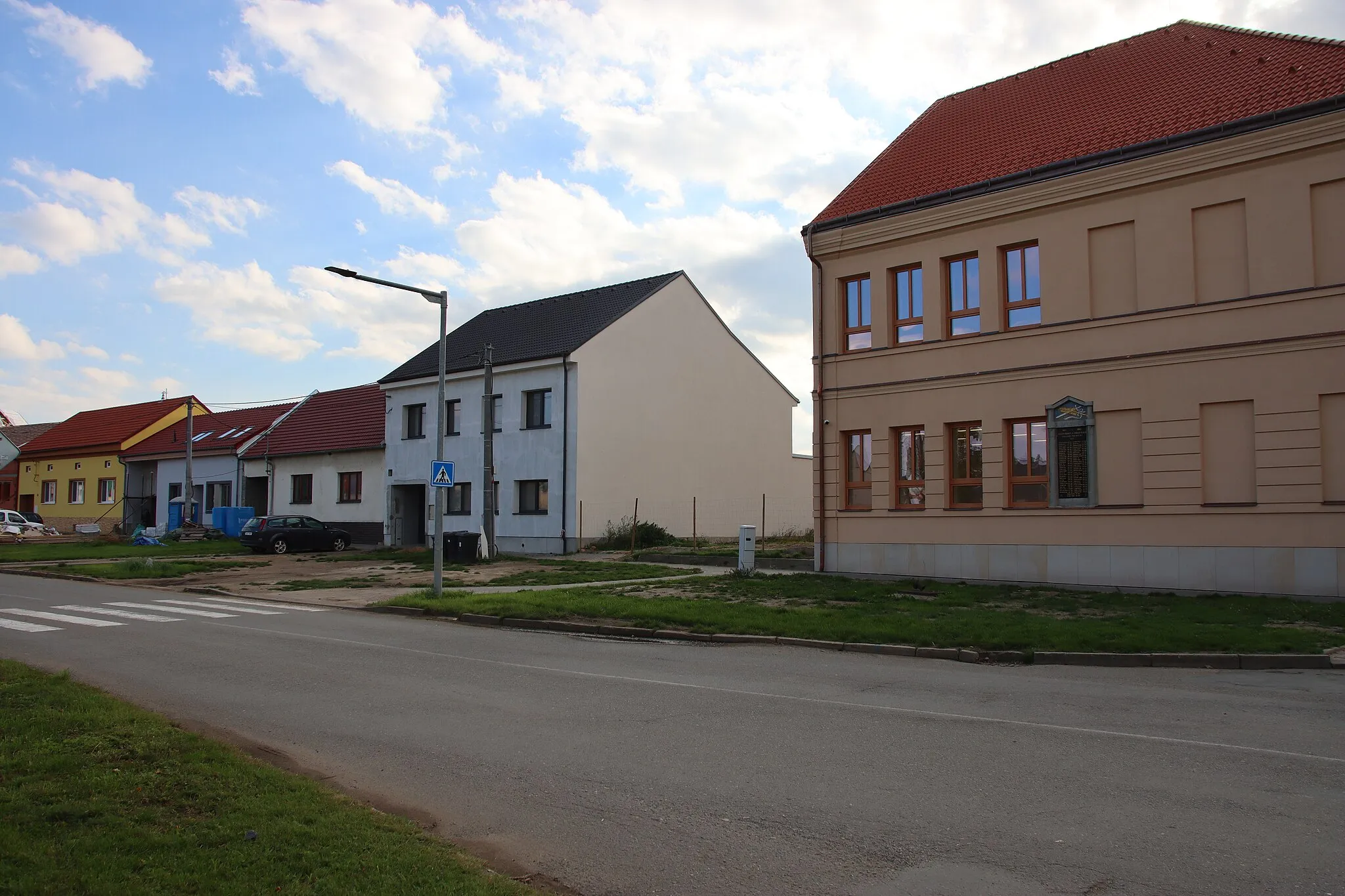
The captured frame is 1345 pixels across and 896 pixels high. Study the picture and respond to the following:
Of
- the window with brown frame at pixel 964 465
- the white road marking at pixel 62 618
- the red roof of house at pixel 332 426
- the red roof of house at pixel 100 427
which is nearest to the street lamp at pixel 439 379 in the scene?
→ the white road marking at pixel 62 618

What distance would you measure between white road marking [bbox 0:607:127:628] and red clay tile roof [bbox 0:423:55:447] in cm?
6598

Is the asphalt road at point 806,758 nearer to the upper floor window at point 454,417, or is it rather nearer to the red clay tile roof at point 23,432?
the upper floor window at point 454,417

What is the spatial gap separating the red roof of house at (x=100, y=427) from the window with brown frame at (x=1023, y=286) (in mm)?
52189

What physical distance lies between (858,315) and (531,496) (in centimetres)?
1616

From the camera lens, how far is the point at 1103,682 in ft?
34.3

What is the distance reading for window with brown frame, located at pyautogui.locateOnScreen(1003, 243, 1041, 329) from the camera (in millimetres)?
20188

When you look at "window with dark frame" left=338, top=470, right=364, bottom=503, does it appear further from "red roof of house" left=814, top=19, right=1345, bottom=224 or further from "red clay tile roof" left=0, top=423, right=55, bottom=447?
"red clay tile roof" left=0, top=423, right=55, bottom=447

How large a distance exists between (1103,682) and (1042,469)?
396 inches

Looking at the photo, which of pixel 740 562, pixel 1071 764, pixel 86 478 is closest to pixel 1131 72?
pixel 740 562

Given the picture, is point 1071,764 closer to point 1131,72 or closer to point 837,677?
point 837,677

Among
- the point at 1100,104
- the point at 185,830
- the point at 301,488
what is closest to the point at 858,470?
the point at 1100,104

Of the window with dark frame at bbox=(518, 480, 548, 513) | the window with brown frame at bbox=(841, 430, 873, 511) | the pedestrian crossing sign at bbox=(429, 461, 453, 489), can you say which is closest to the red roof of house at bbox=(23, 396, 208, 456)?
the window with dark frame at bbox=(518, 480, 548, 513)

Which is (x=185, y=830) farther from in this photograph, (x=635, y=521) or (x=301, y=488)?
(x=301, y=488)

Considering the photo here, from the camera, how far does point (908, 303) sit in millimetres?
22188
